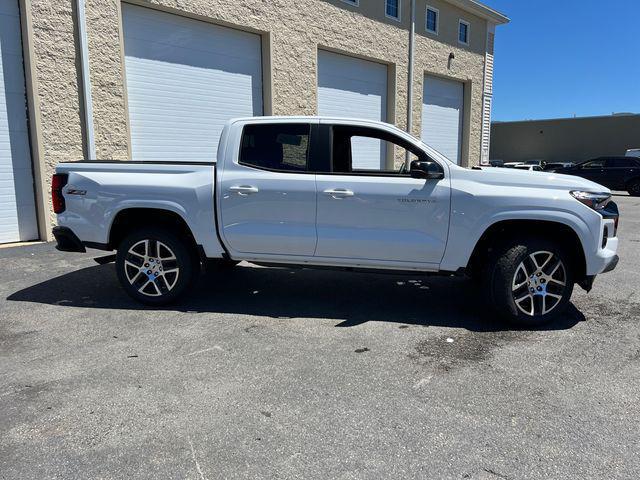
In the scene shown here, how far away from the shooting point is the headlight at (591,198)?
4.50 meters

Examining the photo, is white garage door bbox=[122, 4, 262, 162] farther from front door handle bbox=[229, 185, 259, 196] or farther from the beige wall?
front door handle bbox=[229, 185, 259, 196]

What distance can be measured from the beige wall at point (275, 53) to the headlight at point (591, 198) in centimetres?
826

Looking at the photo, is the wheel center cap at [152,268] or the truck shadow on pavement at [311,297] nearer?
the truck shadow on pavement at [311,297]

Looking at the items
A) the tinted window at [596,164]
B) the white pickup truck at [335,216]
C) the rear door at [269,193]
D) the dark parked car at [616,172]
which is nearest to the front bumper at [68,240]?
the white pickup truck at [335,216]

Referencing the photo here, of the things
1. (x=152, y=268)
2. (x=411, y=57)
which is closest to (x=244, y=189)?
(x=152, y=268)

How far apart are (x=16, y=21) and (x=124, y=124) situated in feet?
7.71

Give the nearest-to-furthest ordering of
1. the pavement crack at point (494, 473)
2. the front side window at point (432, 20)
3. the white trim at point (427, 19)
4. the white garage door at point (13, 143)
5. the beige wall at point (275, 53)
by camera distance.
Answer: the pavement crack at point (494, 473), the white garage door at point (13, 143), the beige wall at point (275, 53), the white trim at point (427, 19), the front side window at point (432, 20)

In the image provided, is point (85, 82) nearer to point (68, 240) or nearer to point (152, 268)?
point (68, 240)

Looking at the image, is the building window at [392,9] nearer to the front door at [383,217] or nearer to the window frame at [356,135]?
the window frame at [356,135]

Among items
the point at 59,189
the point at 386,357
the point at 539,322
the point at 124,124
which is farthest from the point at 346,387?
the point at 124,124

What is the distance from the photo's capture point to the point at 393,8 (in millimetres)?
16094

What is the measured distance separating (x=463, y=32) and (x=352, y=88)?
24.5ft

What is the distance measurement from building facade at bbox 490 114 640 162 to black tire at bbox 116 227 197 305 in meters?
42.8

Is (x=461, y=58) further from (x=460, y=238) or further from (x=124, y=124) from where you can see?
(x=460, y=238)
